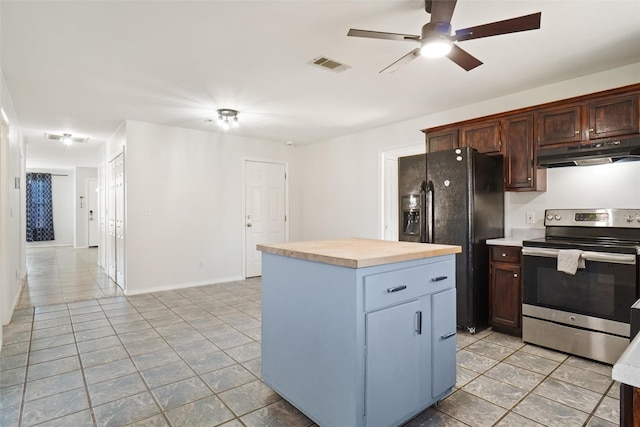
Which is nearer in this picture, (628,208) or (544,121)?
(628,208)

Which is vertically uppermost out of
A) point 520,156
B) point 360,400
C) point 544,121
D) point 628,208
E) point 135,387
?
point 544,121

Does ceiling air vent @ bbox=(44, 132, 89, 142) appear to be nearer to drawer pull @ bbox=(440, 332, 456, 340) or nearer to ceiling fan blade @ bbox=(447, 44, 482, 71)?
ceiling fan blade @ bbox=(447, 44, 482, 71)

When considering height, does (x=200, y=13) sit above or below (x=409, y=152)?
above

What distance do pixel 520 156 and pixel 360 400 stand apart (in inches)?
114

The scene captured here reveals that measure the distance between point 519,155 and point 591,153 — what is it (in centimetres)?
66

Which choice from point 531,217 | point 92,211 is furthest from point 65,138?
point 531,217

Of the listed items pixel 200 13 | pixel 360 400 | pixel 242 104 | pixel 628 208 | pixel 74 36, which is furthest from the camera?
pixel 242 104

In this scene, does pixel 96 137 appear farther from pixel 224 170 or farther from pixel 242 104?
pixel 242 104

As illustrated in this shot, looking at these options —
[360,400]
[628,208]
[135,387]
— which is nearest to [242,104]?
[135,387]

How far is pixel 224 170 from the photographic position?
5672mm

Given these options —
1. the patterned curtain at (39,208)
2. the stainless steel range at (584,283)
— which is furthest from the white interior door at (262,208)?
the patterned curtain at (39,208)

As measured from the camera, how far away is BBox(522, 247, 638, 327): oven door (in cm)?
255

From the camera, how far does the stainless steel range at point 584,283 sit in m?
2.58

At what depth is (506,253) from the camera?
330 cm
